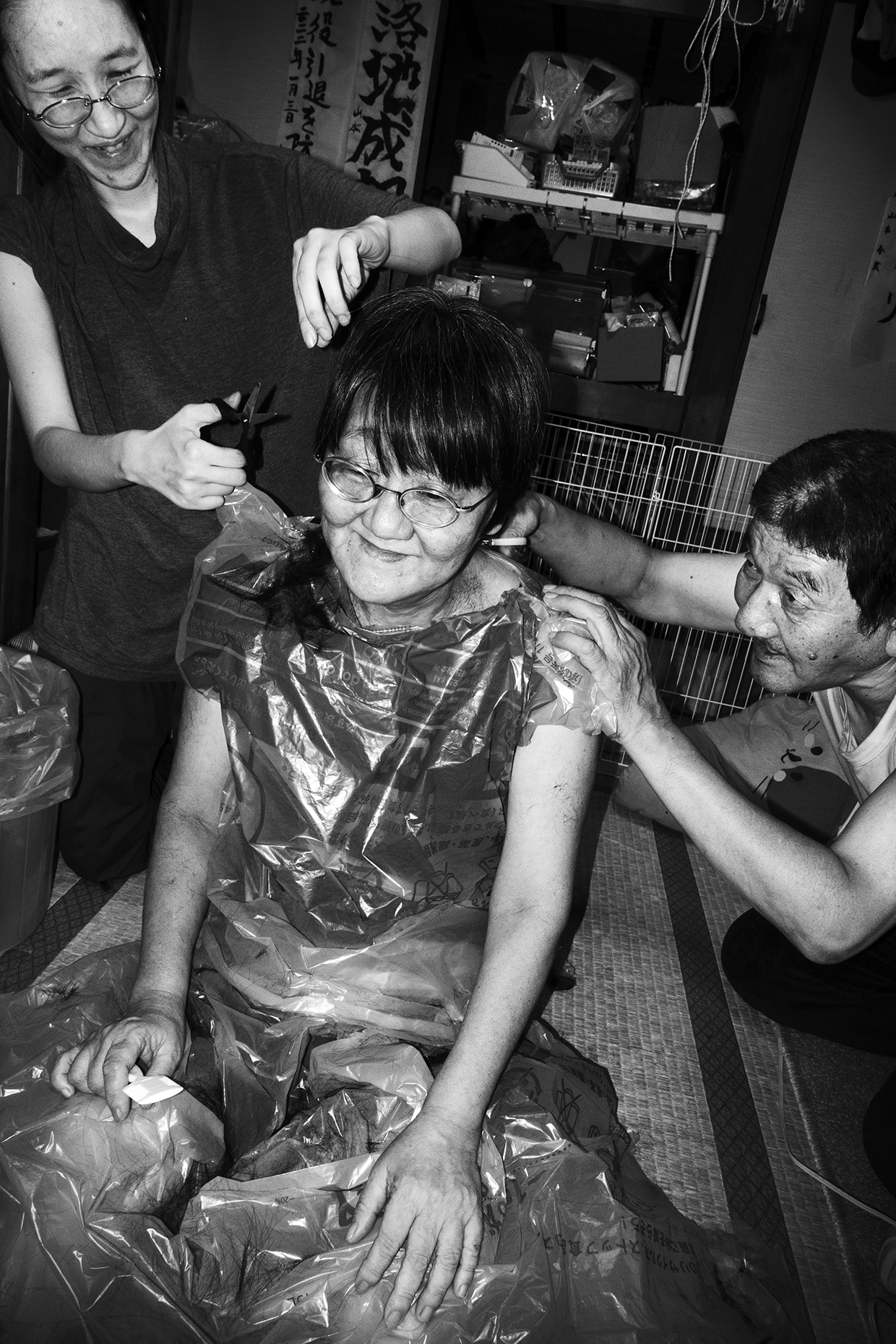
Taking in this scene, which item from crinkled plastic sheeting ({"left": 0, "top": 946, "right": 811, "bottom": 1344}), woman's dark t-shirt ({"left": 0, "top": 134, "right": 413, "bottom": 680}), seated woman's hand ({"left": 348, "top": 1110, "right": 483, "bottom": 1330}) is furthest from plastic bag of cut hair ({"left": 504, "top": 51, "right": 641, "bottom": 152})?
seated woman's hand ({"left": 348, "top": 1110, "right": 483, "bottom": 1330})

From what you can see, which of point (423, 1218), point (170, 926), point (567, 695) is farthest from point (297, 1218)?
point (567, 695)

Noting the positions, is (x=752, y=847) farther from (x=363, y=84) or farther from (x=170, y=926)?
(x=363, y=84)

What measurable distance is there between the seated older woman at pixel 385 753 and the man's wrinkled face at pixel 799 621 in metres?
0.38

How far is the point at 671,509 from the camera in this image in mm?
3158

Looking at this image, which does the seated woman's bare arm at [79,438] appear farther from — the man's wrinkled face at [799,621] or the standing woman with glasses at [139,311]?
the man's wrinkled face at [799,621]

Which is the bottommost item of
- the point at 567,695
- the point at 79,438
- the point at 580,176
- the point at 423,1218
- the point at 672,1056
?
the point at 672,1056

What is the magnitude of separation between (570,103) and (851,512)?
286 cm

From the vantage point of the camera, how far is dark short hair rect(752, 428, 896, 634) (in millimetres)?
1331

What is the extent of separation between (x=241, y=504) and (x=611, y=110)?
2896 millimetres

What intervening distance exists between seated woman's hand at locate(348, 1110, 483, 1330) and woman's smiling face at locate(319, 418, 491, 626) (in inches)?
25.5

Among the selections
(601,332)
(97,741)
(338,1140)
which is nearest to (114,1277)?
(338,1140)

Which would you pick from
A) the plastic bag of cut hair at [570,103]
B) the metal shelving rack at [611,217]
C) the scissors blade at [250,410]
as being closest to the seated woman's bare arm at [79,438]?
the scissors blade at [250,410]

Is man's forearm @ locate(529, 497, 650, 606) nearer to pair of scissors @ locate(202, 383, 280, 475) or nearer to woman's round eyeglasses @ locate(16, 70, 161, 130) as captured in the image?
pair of scissors @ locate(202, 383, 280, 475)

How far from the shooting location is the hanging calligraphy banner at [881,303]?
3.68m
